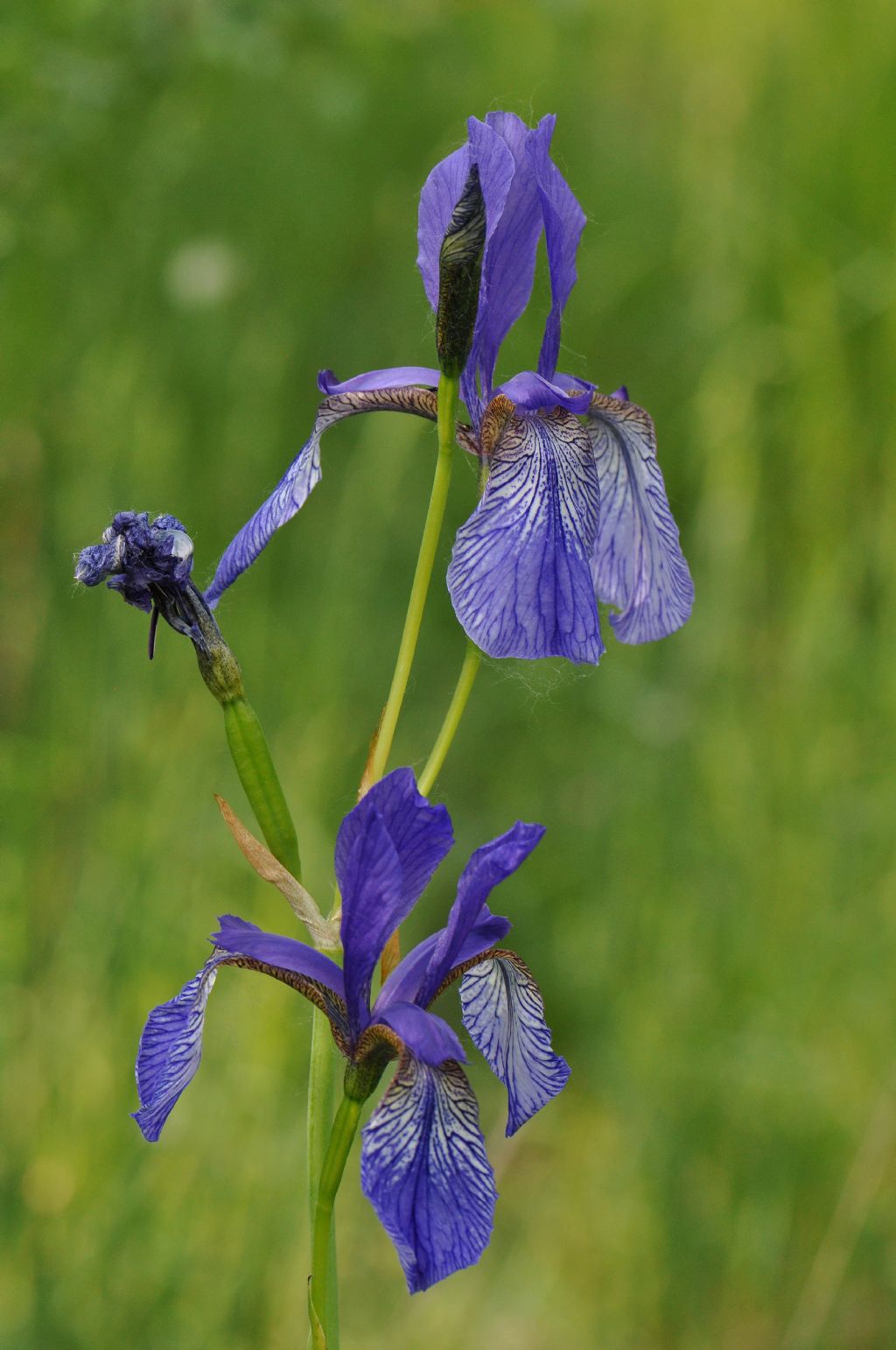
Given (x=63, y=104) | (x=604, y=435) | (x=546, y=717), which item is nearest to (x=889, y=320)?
(x=546, y=717)

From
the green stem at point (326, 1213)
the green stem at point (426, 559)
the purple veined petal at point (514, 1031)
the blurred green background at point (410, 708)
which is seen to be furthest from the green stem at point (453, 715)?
the blurred green background at point (410, 708)

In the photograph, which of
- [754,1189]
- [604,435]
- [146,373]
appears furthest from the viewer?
[146,373]

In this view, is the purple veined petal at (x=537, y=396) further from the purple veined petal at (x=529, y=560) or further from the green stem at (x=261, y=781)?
Answer: the green stem at (x=261, y=781)

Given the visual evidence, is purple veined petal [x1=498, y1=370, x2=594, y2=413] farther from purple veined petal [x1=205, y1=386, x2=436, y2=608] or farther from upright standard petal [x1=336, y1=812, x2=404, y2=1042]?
upright standard petal [x1=336, y1=812, x2=404, y2=1042]

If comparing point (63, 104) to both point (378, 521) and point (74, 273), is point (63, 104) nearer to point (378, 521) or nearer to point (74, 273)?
point (74, 273)

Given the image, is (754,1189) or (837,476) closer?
(754,1189)

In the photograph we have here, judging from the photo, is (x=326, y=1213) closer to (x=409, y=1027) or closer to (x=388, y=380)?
(x=409, y=1027)

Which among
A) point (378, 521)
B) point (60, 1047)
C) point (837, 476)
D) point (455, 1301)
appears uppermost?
point (837, 476)
